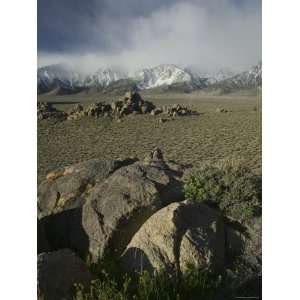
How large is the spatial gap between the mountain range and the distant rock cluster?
17 cm

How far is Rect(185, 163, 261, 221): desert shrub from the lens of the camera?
565 cm

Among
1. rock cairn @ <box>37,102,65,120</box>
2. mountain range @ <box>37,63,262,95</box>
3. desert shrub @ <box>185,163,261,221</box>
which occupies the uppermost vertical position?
mountain range @ <box>37,63,262,95</box>

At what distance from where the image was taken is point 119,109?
234 inches

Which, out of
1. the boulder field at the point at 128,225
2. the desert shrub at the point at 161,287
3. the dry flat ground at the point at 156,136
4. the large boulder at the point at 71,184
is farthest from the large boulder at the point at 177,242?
the large boulder at the point at 71,184

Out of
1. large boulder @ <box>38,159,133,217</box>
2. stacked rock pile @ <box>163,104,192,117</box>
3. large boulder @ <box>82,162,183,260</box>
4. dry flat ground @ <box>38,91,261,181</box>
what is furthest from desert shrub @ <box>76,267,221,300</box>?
stacked rock pile @ <box>163,104,192,117</box>

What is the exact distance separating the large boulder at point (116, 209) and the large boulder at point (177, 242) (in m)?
0.21

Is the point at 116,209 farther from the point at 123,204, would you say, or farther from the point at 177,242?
the point at 177,242

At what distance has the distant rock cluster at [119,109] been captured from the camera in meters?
5.86

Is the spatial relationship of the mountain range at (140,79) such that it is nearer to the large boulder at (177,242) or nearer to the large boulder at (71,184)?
the large boulder at (71,184)

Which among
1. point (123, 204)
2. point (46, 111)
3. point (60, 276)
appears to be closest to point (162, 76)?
point (46, 111)

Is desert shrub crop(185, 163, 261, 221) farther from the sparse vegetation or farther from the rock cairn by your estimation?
the rock cairn

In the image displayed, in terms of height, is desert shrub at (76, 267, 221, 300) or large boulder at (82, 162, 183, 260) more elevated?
large boulder at (82, 162, 183, 260)

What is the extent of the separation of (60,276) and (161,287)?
1.02 meters

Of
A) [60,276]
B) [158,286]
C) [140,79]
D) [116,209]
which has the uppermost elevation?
[140,79]
